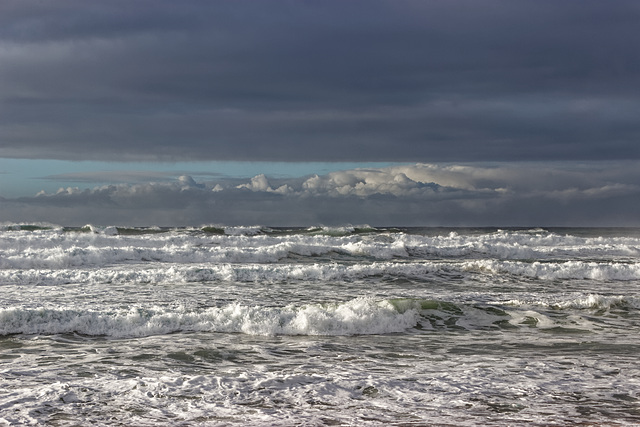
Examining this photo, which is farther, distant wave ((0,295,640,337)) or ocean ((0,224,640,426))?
distant wave ((0,295,640,337))

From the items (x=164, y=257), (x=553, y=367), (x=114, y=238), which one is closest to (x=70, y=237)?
(x=114, y=238)

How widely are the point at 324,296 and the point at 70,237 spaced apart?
88.6 feet

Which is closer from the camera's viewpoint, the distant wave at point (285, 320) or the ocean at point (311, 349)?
the ocean at point (311, 349)

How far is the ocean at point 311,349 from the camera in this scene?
6.61 m

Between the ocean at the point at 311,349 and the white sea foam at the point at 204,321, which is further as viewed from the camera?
the white sea foam at the point at 204,321

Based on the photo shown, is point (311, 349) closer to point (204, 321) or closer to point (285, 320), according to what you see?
point (285, 320)

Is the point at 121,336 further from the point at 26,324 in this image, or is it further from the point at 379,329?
the point at 379,329

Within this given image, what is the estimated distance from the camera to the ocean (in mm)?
6605

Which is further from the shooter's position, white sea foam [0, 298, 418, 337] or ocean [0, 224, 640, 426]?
white sea foam [0, 298, 418, 337]

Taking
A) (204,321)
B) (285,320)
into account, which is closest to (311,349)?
(285,320)

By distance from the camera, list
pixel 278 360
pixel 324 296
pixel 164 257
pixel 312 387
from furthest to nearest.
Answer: pixel 164 257 < pixel 324 296 < pixel 278 360 < pixel 312 387

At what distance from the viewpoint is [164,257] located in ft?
99.8

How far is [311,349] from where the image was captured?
10242mm

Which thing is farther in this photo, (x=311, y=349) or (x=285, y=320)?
(x=285, y=320)
